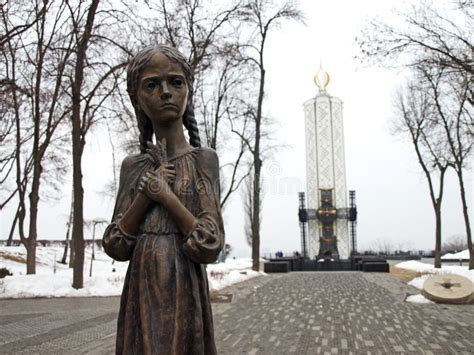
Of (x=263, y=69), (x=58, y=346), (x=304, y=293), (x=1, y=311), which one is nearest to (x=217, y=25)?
(x=263, y=69)

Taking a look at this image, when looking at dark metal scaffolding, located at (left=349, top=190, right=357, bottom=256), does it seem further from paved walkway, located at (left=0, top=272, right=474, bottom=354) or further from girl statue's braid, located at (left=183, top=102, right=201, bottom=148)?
girl statue's braid, located at (left=183, top=102, right=201, bottom=148)

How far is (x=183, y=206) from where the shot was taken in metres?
2.63

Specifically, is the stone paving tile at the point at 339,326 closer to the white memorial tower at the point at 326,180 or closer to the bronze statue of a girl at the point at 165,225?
the bronze statue of a girl at the point at 165,225

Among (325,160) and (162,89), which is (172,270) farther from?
(325,160)

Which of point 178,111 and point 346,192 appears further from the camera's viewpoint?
point 346,192

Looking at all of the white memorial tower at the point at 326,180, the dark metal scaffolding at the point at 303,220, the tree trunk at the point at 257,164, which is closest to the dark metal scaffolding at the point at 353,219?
the white memorial tower at the point at 326,180

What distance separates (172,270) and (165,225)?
26 centimetres

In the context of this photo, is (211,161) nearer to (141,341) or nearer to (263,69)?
(141,341)

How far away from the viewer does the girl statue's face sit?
2.79m

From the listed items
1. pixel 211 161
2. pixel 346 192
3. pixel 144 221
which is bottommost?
pixel 144 221

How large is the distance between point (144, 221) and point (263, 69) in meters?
23.3

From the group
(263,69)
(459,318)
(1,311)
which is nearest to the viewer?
(459,318)

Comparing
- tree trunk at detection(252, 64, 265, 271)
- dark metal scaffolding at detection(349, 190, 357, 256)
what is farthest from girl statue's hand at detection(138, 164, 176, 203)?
dark metal scaffolding at detection(349, 190, 357, 256)

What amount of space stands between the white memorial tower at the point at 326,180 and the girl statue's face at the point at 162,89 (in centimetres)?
3662
